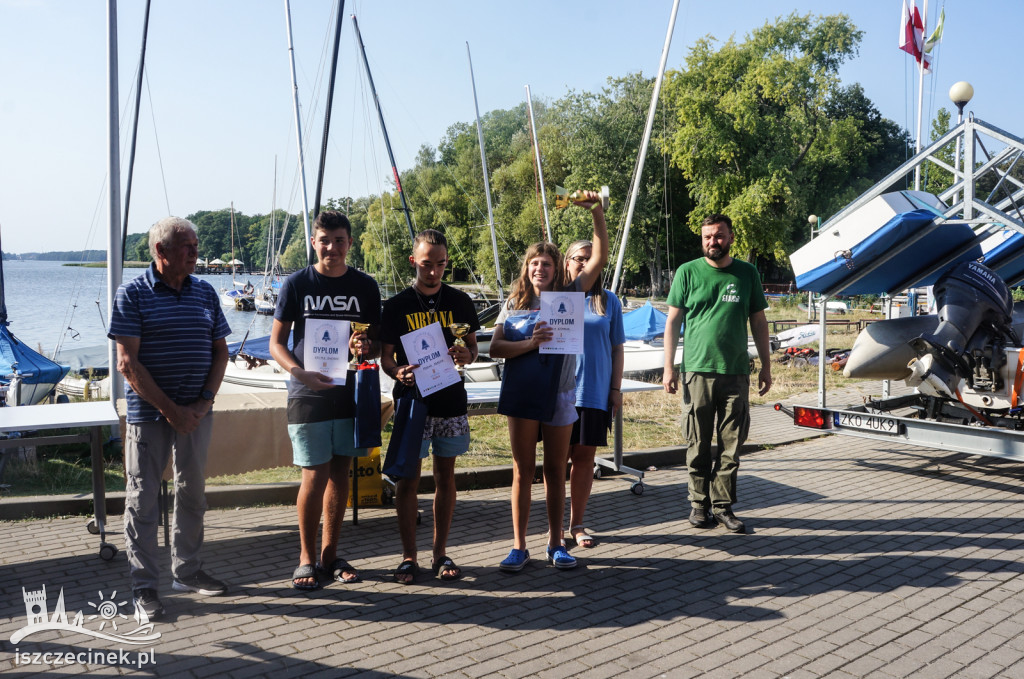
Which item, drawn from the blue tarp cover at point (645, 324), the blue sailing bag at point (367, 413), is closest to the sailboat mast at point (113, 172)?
the blue sailing bag at point (367, 413)

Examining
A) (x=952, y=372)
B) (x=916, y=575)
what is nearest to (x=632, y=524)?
(x=916, y=575)

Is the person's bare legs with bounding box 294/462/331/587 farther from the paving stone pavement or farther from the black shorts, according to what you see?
the black shorts

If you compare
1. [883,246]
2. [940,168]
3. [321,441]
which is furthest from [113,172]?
[940,168]

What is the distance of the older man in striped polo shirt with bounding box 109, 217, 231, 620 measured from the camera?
4.07 m

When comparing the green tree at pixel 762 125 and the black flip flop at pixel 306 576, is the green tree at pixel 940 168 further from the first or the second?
the black flip flop at pixel 306 576

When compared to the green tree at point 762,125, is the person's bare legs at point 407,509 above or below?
below

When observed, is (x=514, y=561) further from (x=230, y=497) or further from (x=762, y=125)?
(x=762, y=125)

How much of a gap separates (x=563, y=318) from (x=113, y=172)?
5796 mm

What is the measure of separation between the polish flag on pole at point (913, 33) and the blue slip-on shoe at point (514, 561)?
22.6 m

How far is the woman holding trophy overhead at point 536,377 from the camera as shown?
4.64 metres

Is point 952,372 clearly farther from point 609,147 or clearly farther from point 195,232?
point 609,147

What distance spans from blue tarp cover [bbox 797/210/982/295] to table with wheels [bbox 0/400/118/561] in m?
5.53

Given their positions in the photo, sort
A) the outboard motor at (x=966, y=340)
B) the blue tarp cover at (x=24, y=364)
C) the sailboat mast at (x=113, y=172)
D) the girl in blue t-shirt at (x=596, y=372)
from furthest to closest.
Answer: the blue tarp cover at (x=24, y=364) < the sailboat mast at (x=113, y=172) < the outboard motor at (x=966, y=340) < the girl in blue t-shirt at (x=596, y=372)

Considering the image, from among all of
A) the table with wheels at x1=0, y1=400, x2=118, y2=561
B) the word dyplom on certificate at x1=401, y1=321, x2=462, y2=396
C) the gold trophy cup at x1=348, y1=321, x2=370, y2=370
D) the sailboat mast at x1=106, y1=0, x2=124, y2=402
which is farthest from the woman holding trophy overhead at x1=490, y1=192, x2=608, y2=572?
the sailboat mast at x1=106, y1=0, x2=124, y2=402
